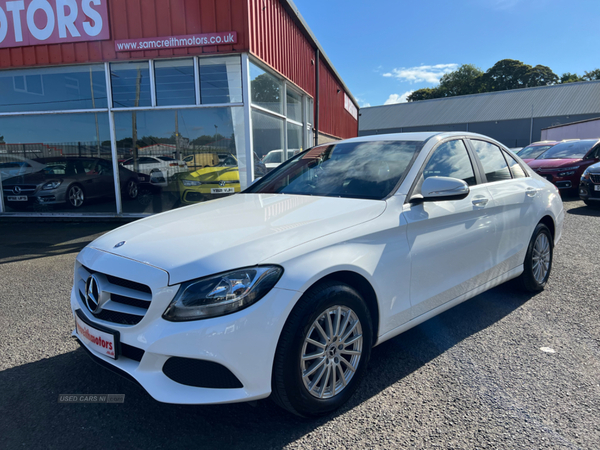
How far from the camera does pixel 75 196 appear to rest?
31.1 feet

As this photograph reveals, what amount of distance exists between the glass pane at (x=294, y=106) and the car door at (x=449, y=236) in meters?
8.99

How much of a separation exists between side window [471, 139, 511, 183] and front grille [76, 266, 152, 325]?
2933 mm

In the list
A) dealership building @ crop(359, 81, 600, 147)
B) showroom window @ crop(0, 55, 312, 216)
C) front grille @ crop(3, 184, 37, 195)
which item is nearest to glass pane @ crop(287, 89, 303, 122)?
showroom window @ crop(0, 55, 312, 216)

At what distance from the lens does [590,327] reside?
341 cm

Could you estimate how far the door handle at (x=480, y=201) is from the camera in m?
3.24

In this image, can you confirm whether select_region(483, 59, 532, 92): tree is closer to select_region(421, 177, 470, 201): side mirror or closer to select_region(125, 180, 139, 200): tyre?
select_region(125, 180, 139, 200): tyre

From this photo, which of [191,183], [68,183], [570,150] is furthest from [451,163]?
[570,150]

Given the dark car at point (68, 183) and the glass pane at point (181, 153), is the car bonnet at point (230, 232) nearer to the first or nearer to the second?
the glass pane at point (181, 153)

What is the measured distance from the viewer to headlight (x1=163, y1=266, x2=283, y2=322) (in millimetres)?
1949

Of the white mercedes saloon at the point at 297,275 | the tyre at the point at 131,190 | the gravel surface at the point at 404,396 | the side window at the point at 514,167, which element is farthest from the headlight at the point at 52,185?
the side window at the point at 514,167

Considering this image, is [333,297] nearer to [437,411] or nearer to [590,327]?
[437,411]

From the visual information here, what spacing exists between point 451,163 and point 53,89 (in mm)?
9157

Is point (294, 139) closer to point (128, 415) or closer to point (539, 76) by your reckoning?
point (128, 415)

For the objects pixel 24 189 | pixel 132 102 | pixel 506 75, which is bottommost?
pixel 24 189
